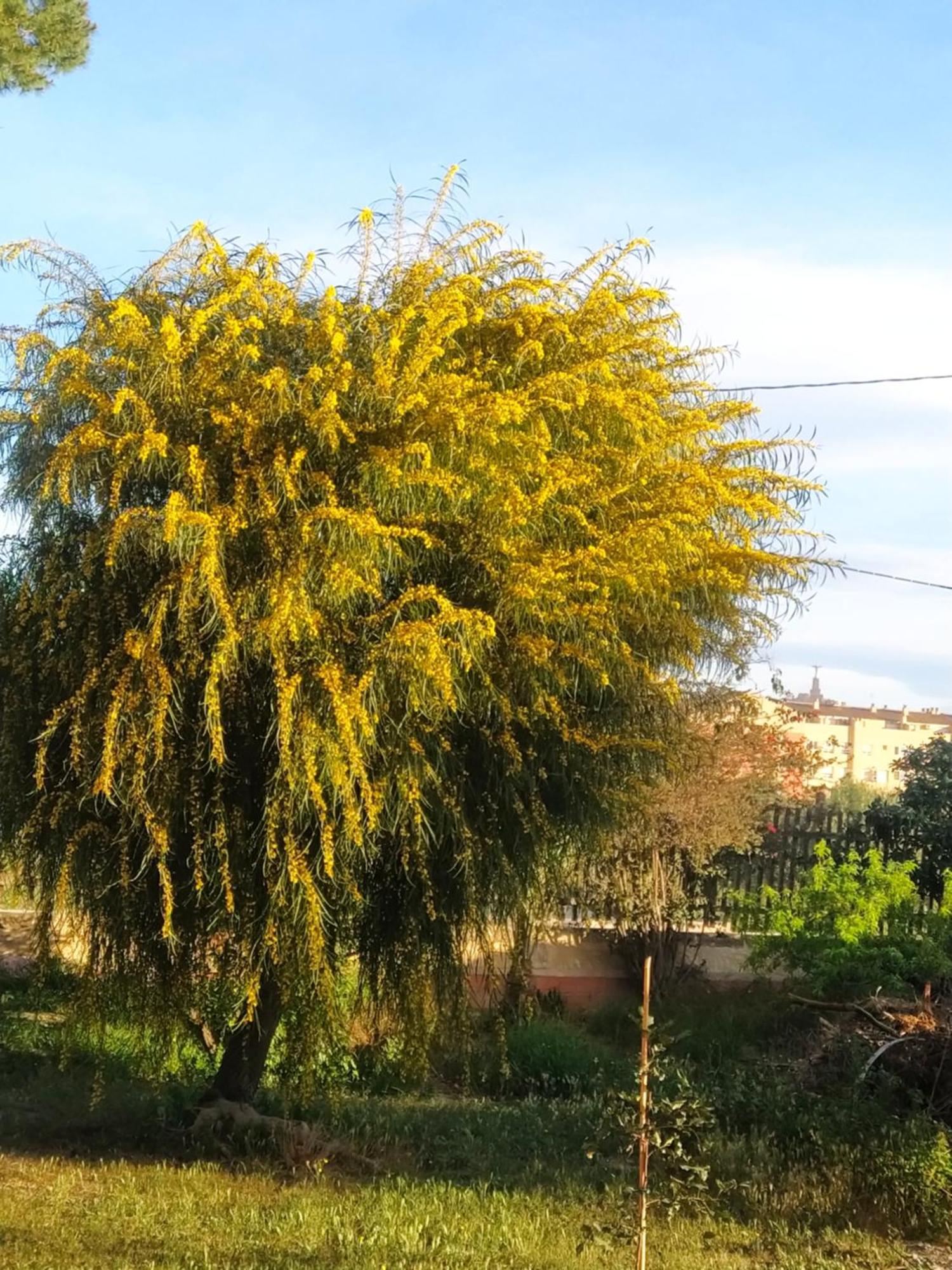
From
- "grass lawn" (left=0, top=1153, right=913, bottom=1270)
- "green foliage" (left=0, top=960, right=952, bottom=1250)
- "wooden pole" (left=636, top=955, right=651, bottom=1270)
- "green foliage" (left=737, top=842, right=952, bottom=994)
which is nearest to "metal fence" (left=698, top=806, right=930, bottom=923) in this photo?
"green foliage" (left=737, top=842, right=952, bottom=994)

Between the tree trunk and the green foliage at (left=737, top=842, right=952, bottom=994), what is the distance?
5137 millimetres

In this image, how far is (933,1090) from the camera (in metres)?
7.96

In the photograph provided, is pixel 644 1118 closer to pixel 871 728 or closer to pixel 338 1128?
pixel 338 1128

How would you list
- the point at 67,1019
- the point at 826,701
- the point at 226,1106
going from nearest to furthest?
1. the point at 67,1019
2. the point at 226,1106
3. the point at 826,701

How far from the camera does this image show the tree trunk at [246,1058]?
8.30 m

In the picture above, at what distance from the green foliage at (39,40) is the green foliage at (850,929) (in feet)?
33.2

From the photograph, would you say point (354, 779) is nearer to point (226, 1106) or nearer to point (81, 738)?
point (81, 738)

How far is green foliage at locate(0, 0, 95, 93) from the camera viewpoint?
41.4 feet

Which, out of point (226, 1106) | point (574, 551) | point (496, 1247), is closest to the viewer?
point (496, 1247)

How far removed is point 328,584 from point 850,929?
778 centimetres

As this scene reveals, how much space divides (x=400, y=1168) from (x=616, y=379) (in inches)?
177

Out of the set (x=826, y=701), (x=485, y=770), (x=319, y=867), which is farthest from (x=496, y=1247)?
(x=826, y=701)

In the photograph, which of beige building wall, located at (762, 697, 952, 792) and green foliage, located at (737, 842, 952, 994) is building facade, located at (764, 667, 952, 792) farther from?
green foliage, located at (737, 842, 952, 994)

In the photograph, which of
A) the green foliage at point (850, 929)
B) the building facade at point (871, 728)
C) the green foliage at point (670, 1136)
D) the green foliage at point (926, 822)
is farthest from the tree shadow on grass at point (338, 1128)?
the building facade at point (871, 728)
